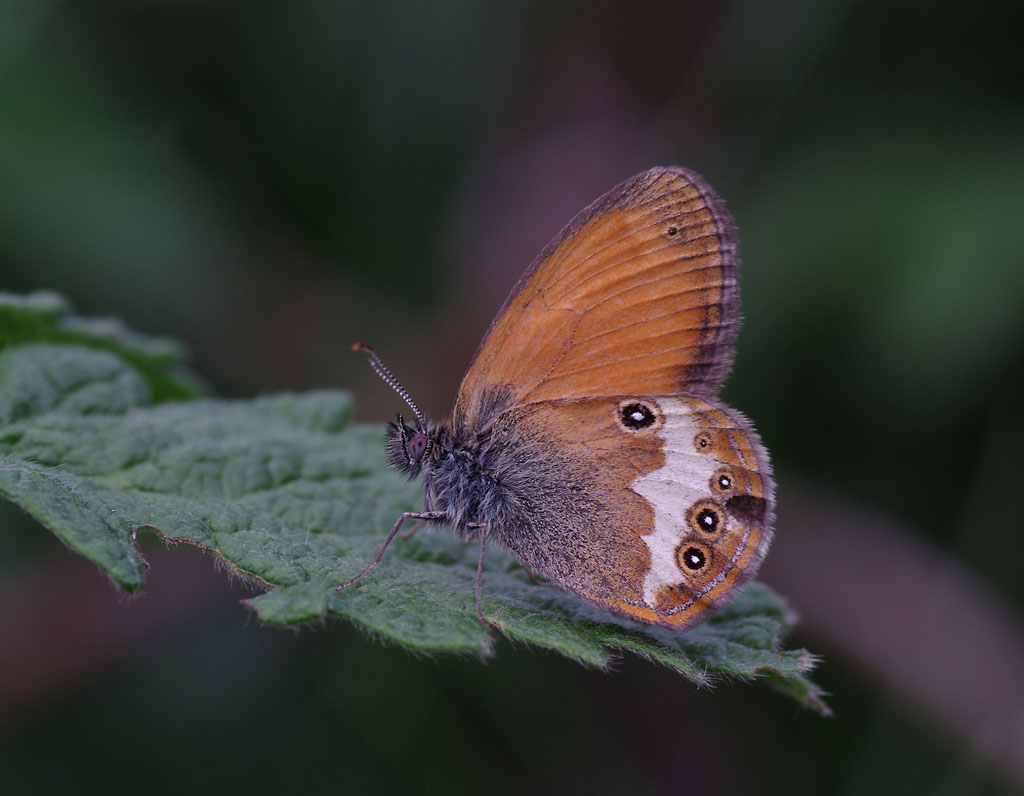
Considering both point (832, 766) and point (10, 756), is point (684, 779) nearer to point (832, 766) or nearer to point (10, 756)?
point (832, 766)

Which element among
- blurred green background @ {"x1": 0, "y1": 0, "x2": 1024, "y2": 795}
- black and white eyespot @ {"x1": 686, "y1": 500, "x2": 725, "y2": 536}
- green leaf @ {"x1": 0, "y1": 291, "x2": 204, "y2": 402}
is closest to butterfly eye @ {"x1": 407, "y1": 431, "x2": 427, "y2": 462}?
black and white eyespot @ {"x1": 686, "y1": 500, "x2": 725, "y2": 536}

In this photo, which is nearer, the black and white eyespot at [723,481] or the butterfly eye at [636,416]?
the black and white eyespot at [723,481]

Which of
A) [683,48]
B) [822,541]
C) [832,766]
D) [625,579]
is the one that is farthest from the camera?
[683,48]

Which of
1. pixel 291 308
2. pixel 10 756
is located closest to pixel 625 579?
pixel 10 756

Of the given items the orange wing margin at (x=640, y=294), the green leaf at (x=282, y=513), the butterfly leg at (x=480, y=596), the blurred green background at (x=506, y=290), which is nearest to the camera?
the green leaf at (x=282, y=513)

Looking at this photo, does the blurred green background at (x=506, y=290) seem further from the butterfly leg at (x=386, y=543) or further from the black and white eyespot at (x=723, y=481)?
the black and white eyespot at (x=723, y=481)

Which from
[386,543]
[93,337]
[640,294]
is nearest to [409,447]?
[386,543]

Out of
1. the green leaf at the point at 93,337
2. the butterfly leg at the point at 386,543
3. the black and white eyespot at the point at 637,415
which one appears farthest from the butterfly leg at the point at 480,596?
the green leaf at the point at 93,337

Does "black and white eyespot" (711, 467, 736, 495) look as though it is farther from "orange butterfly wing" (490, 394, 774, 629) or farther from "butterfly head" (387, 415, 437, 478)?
"butterfly head" (387, 415, 437, 478)
